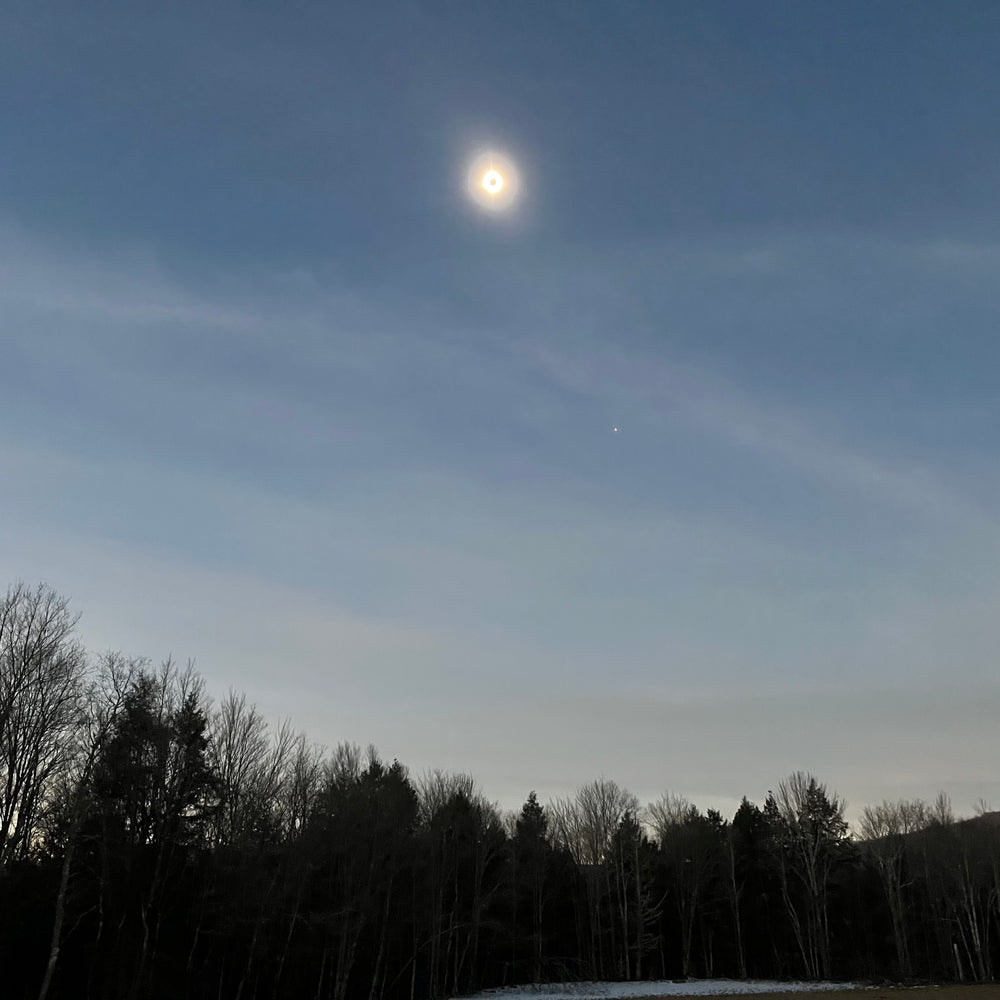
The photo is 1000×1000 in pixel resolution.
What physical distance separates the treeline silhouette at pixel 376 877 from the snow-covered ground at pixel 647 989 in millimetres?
4221

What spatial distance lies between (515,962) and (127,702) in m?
36.8

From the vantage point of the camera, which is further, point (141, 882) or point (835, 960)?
point (835, 960)

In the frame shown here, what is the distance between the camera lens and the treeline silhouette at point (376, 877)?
37219mm

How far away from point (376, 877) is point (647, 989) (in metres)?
20.2

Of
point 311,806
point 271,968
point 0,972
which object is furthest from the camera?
point 311,806

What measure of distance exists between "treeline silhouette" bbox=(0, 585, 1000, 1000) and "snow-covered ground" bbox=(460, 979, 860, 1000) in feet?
13.8

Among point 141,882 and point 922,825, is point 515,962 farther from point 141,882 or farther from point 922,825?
point 922,825

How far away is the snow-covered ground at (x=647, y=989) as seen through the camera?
50375 mm

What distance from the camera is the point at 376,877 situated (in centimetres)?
4784

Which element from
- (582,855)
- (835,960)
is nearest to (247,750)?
(582,855)

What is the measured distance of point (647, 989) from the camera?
5328 cm

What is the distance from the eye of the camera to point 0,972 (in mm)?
38688

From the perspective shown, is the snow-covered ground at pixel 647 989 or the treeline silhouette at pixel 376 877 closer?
the treeline silhouette at pixel 376 877

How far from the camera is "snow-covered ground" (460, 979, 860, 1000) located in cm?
5038
